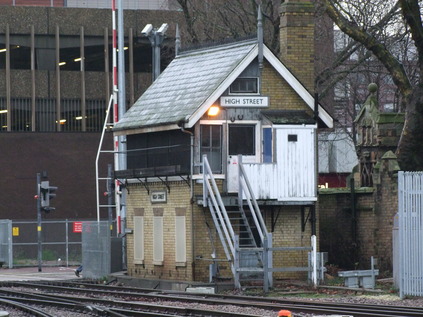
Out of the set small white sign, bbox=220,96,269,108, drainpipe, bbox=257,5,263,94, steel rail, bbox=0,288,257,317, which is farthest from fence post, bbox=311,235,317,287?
steel rail, bbox=0,288,257,317

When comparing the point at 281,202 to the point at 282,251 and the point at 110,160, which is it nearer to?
the point at 282,251

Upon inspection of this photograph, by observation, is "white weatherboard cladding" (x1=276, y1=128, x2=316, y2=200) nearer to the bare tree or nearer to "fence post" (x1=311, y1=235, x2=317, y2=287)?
"fence post" (x1=311, y1=235, x2=317, y2=287)

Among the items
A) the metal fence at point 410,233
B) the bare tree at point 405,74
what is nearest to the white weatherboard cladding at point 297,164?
the bare tree at point 405,74

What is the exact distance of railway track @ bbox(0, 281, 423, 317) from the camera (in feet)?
70.1

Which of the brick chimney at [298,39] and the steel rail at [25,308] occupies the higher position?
the brick chimney at [298,39]

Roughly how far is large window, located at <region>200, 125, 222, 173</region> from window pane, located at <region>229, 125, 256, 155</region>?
317mm

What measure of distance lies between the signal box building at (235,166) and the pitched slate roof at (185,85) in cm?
7

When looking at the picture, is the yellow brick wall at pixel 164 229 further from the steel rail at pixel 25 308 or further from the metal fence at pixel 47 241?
the metal fence at pixel 47 241

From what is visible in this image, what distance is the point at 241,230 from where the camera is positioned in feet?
107

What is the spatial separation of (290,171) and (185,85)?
4250 millimetres

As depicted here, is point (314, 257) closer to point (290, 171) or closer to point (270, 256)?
point (270, 256)

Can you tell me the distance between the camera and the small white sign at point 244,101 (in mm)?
32250

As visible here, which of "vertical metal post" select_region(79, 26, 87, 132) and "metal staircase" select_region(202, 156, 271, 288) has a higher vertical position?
"vertical metal post" select_region(79, 26, 87, 132)

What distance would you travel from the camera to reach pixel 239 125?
32.6m
